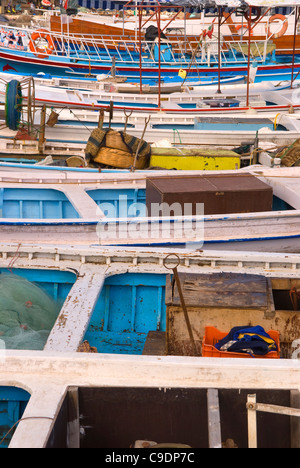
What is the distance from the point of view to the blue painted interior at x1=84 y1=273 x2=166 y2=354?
244 inches

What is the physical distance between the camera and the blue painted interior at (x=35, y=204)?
9336 millimetres

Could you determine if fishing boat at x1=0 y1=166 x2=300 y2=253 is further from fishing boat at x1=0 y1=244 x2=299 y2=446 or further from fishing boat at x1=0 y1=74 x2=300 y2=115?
fishing boat at x1=0 y1=74 x2=300 y2=115

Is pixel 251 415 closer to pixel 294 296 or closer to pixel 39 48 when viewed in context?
pixel 294 296

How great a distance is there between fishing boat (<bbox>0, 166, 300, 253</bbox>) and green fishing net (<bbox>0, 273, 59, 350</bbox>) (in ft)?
6.79

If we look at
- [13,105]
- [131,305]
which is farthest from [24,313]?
[13,105]

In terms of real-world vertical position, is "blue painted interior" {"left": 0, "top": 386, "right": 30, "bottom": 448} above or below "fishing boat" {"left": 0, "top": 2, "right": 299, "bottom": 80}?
below

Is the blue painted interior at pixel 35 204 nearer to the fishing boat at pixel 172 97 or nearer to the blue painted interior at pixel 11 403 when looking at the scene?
the fishing boat at pixel 172 97

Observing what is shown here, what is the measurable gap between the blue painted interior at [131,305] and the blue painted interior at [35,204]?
3206mm

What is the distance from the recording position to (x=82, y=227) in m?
8.05

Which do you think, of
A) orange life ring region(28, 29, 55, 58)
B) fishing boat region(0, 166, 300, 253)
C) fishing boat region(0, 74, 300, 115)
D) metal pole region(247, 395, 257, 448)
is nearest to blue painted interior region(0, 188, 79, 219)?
fishing boat region(0, 166, 300, 253)

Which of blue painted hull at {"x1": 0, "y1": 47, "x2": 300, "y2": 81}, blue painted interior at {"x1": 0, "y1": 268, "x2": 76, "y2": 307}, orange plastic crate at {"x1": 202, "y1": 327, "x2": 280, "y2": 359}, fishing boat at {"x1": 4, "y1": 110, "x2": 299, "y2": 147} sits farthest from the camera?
blue painted hull at {"x1": 0, "y1": 47, "x2": 300, "y2": 81}

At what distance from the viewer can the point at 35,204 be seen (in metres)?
9.41
